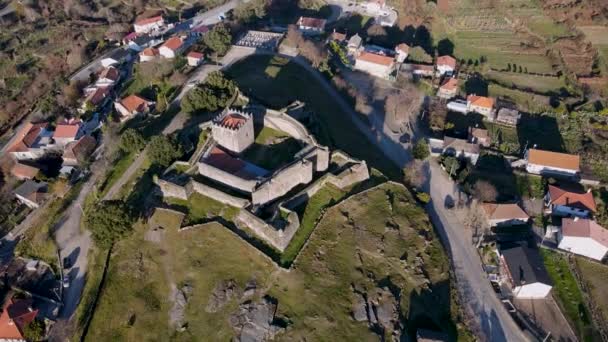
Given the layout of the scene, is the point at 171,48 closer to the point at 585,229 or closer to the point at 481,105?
the point at 481,105

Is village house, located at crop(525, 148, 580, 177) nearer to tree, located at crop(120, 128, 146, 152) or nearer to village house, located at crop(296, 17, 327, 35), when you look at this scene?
village house, located at crop(296, 17, 327, 35)

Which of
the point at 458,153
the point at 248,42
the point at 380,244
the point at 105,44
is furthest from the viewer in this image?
the point at 105,44

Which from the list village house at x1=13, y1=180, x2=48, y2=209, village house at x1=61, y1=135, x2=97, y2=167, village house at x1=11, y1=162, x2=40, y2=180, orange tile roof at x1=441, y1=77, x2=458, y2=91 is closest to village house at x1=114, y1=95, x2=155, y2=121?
village house at x1=61, y1=135, x2=97, y2=167

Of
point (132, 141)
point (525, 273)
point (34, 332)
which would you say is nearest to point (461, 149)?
point (525, 273)

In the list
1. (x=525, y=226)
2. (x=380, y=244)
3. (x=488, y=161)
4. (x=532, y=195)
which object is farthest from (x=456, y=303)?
(x=488, y=161)

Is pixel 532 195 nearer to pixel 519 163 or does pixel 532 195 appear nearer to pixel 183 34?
pixel 519 163

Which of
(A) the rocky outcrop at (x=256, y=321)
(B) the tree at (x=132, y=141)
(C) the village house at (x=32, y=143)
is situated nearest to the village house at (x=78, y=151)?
(C) the village house at (x=32, y=143)
